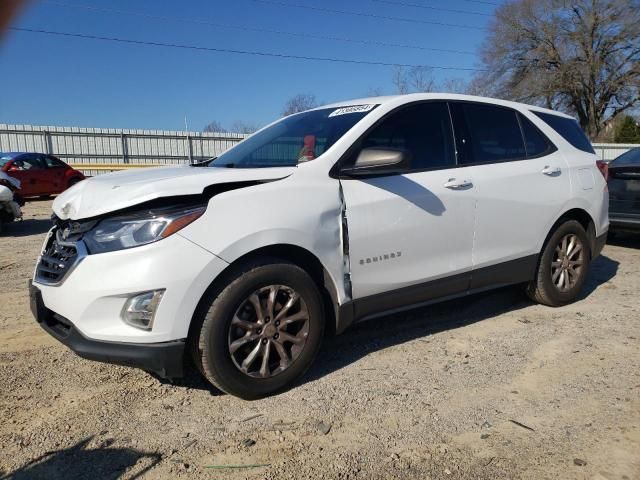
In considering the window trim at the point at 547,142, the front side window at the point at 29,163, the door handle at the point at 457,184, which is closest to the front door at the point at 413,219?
the door handle at the point at 457,184

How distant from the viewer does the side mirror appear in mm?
3295

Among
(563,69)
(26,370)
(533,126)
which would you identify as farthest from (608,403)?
(563,69)

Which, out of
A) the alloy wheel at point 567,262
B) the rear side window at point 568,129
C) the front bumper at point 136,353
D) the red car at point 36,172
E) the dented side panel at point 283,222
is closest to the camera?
the front bumper at point 136,353

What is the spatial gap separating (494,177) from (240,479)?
2.89 meters

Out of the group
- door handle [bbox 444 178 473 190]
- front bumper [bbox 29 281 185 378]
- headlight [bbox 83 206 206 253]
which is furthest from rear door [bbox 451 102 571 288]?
front bumper [bbox 29 281 185 378]

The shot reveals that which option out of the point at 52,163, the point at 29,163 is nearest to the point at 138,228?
the point at 29,163

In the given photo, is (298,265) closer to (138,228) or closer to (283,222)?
(283,222)

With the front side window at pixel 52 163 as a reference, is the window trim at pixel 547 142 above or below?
above

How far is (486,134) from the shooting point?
4.29m

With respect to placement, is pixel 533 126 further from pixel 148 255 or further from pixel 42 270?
pixel 42 270

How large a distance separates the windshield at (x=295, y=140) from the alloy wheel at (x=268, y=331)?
899mm

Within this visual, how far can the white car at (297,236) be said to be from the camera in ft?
9.16

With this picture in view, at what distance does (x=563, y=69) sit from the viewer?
4369 cm

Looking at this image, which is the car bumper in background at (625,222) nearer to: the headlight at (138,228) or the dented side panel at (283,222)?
the dented side panel at (283,222)
